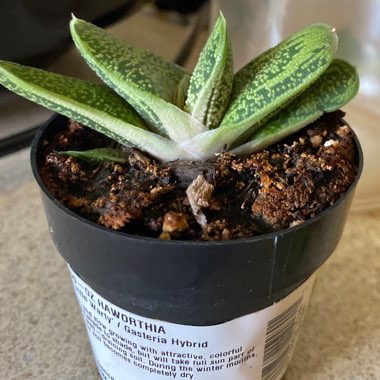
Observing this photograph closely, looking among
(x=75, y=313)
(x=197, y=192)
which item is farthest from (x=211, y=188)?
(x=75, y=313)

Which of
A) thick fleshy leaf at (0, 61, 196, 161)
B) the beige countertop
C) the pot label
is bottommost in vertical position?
the beige countertop

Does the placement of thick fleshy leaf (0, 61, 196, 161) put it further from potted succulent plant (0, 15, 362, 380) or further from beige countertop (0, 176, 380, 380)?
beige countertop (0, 176, 380, 380)

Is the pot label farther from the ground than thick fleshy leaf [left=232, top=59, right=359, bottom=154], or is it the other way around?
thick fleshy leaf [left=232, top=59, right=359, bottom=154]

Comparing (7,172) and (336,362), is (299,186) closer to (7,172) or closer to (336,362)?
(336,362)

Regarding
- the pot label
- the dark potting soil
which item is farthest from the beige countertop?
the dark potting soil

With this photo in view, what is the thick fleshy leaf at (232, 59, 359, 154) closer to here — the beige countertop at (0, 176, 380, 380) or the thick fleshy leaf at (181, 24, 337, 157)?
the thick fleshy leaf at (181, 24, 337, 157)

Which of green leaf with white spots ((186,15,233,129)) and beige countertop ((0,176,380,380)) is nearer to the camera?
green leaf with white spots ((186,15,233,129))

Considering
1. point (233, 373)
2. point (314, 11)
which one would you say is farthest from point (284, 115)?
point (314, 11)
